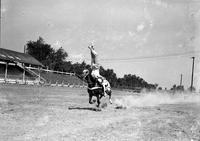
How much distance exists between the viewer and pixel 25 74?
5962 centimetres

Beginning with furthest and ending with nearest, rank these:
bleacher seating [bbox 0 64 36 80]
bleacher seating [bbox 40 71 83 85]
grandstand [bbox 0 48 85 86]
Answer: bleacher seating [bbox 40 71 83 85] < grandstand [bbox 0 48 85 86] < bleacher seating [bbox 0 64 36 80]

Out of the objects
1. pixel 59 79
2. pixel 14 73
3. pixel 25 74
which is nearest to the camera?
pixel 14 73

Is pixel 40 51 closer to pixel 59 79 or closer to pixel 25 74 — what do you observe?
pixel 59 79

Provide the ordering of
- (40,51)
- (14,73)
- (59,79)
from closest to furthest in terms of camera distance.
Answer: (14,73), (59,79), (40,51)

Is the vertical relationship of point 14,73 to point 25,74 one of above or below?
above

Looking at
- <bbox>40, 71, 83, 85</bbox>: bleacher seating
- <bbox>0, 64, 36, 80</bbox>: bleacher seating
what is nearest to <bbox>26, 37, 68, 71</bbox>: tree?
<bbox>40, 71, 83, 85</bbox>: bleacher seating

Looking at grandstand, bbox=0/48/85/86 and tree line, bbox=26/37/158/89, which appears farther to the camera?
tree line, bbox=26/37/158/89

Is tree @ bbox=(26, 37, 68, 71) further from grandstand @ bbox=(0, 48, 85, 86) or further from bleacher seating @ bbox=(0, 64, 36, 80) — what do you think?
bleacher seating @ bbox=(0, 64, 36, 80)

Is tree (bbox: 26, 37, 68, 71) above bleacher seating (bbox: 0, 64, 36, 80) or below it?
above

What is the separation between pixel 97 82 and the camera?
1991 cm

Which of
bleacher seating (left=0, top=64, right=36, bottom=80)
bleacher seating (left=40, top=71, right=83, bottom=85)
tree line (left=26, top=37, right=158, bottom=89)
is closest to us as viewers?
bleacher seating (left=0, top=64, right=36, bottom=80)

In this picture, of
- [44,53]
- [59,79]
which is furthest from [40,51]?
[59,79]

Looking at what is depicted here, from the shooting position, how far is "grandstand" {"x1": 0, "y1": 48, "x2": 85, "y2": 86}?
51.4m

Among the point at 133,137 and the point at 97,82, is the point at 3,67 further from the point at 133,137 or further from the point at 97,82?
the point at 133,137
